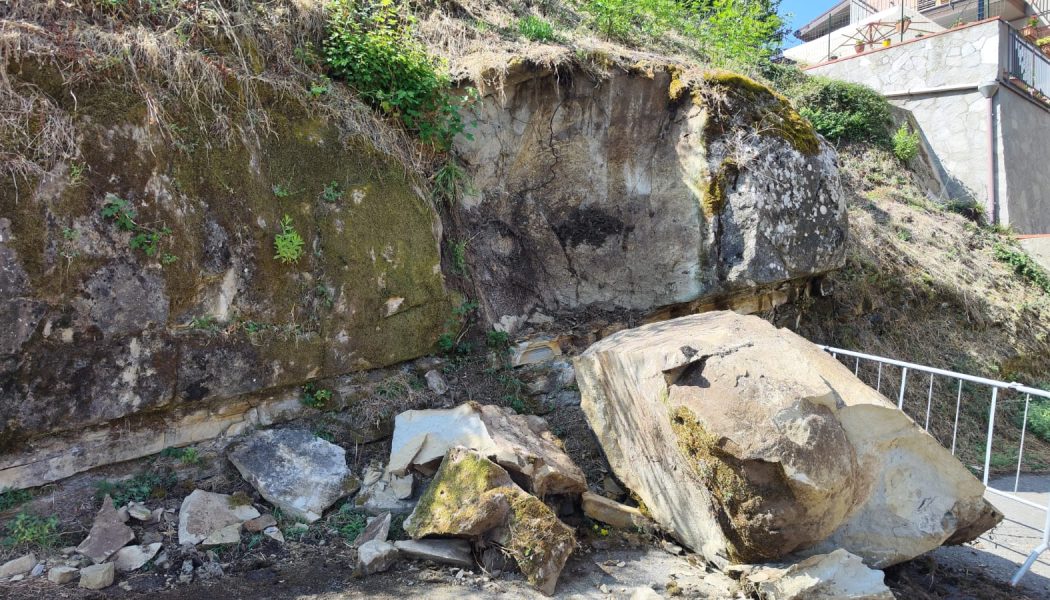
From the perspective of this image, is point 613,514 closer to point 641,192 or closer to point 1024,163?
point 641,192

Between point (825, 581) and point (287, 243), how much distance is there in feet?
12.3

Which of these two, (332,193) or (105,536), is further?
(332,193)

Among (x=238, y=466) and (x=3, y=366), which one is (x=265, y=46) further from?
(x=238, y=466)

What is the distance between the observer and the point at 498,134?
572cm

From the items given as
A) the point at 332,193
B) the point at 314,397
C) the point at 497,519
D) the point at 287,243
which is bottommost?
the point at 497,519

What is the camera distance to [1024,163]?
12250mm

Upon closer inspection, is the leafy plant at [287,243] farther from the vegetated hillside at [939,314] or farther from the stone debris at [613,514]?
the vegetated hillside at [939,314]

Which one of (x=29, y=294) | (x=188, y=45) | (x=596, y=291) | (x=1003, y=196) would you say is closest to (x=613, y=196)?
(x=596, y=291)

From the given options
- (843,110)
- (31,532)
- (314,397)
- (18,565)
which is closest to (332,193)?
(314,397)

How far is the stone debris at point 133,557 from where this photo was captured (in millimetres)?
3166

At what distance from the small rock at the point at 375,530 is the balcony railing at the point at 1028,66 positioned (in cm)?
1428

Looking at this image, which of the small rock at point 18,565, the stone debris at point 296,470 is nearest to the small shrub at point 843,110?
the stone debris at point 296,470

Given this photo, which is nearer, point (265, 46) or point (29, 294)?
point (29, 294)

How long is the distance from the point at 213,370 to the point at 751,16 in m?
7.87
